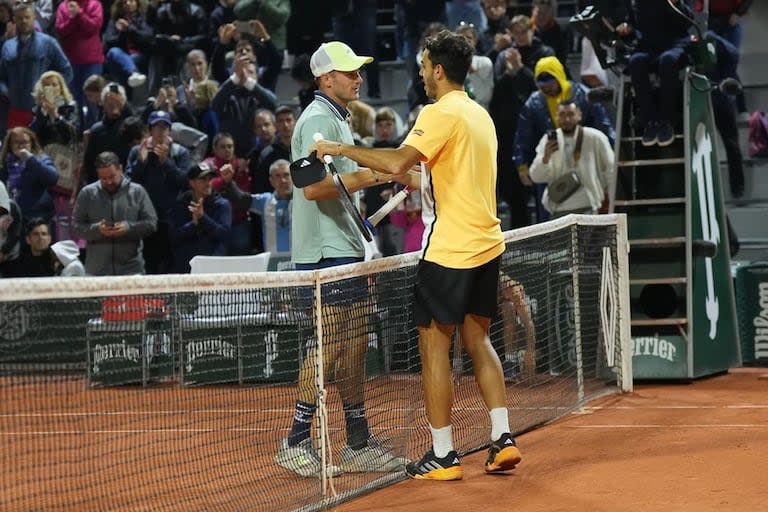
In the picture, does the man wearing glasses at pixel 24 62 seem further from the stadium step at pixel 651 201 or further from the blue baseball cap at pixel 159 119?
the stadium step at pixel 651 201

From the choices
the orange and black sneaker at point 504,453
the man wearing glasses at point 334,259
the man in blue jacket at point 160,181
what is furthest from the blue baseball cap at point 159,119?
the orange and black sneaker at point 504,453

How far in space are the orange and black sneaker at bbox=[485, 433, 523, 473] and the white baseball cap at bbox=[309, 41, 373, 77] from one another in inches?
85.0

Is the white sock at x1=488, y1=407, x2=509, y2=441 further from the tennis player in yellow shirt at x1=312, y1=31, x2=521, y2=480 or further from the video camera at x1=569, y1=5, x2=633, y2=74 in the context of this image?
the video camera at x1=569, y1=5, x2=633, y2=74

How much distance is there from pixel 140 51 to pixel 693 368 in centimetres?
947

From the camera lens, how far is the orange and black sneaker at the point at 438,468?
7613 mm

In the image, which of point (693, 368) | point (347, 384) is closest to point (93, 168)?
point (693, 368)

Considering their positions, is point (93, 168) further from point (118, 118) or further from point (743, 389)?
point (743, 389)

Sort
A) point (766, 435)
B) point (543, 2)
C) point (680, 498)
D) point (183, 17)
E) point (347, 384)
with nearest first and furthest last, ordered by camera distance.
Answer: point (680, 498) → point (347, 384) → point (766, 435) → point (543, 2) → point (183, 17)

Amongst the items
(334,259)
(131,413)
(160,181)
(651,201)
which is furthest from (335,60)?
(160,181)

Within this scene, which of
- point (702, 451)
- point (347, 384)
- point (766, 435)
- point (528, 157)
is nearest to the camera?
point (347, 384)

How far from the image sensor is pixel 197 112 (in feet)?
55.0

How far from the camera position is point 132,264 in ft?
47.5

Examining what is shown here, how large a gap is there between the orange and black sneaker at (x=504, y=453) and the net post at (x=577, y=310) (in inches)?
120

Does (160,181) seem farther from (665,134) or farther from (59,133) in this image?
(665,134)
